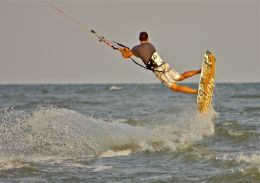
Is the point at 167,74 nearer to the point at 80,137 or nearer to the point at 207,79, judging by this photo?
the point at 207,79

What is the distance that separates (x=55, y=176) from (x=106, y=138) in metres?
5.41

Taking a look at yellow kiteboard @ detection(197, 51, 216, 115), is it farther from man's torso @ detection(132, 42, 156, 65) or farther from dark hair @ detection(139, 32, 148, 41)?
dark hair @ detection(139, 32, 148, 41)

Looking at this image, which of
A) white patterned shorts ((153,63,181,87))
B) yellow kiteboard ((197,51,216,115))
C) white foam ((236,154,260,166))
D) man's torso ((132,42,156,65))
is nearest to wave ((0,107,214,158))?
yellow kiteboard ((197,51,216,115))

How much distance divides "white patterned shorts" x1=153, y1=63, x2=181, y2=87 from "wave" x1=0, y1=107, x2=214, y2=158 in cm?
182

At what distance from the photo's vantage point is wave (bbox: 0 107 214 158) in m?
16.2

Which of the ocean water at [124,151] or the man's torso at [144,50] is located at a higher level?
the man's torso at [144,50]

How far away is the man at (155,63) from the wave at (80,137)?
1842mm

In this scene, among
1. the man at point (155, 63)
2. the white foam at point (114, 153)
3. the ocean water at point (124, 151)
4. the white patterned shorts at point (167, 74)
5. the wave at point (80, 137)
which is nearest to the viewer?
the ocean water at point (124, 151)

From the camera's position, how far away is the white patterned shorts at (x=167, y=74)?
15172 millimetres

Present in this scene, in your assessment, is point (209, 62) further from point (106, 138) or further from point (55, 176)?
point (55, 176)

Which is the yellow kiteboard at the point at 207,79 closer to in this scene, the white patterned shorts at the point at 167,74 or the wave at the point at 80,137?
the white patterned shorts at the point at 167,74

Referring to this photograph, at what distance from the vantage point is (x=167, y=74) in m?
15.3

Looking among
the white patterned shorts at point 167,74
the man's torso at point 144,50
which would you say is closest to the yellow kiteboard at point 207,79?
the white patterned shorts at point 167,74

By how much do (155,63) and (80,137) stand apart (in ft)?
12.5
